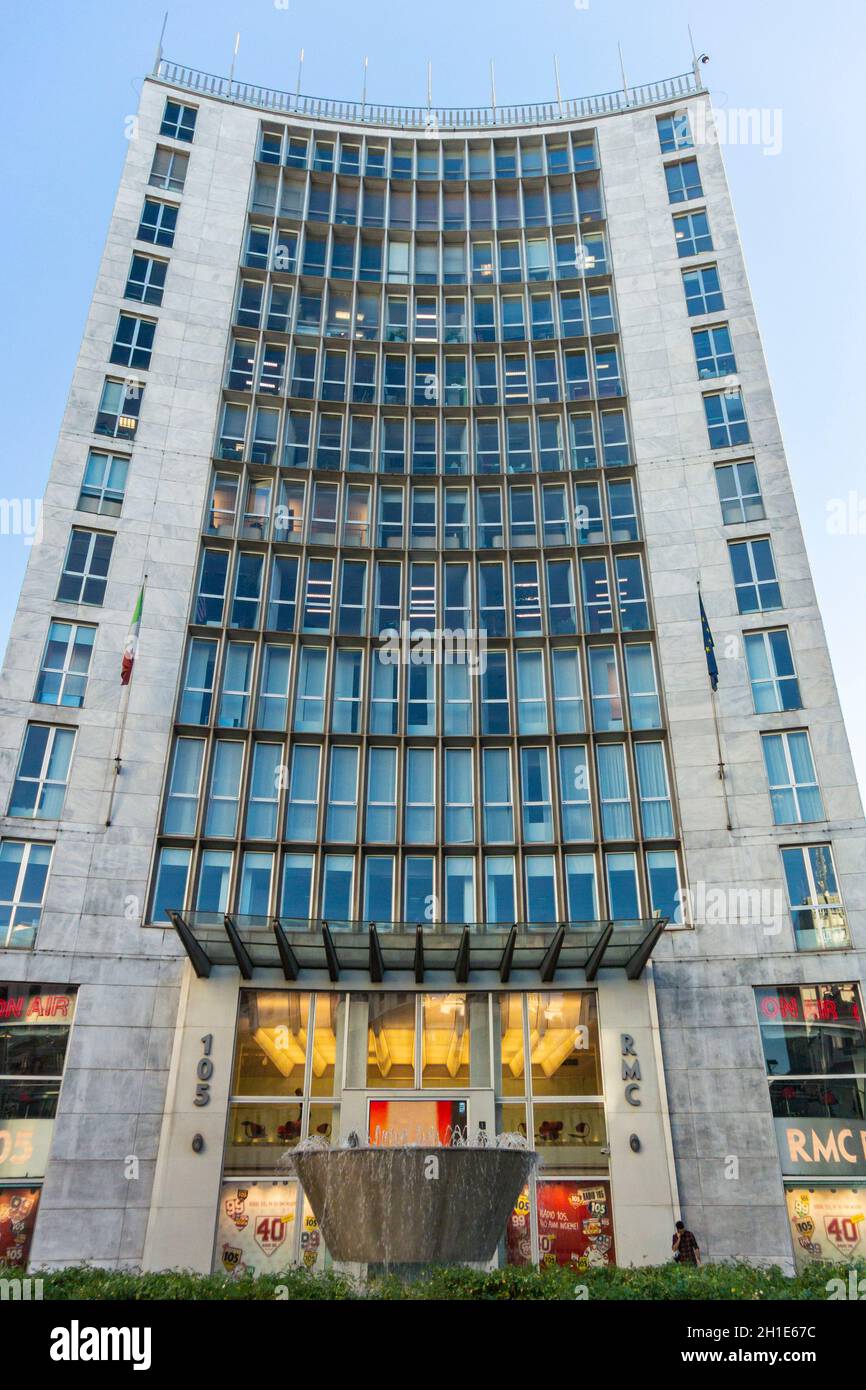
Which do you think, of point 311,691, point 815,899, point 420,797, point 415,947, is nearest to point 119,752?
point 311,691

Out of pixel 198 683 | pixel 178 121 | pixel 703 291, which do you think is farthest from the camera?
pixel 178 121

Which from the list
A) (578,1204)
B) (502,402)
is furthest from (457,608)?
(578,1204)

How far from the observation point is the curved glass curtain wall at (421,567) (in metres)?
26.9

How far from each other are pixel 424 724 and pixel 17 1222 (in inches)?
642

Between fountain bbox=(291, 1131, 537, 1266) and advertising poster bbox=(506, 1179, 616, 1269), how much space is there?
9.35m

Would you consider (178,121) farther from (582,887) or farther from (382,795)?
(582,887)

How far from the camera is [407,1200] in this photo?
13.4 metres

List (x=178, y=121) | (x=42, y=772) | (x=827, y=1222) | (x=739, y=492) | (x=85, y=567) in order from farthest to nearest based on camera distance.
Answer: (x=178, y=121), (x=739, y=492), (x=85, y=567), (x=42, y=772), (x=827, y=1222)

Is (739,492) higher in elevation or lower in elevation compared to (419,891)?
higher

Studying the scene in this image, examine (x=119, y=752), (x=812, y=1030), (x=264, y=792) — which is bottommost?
(x=812, y=1030)

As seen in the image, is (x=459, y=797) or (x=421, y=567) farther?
(x=421, y=567)

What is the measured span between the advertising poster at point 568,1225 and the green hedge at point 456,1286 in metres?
9.93

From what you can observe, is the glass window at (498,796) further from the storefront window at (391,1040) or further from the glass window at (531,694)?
the storefront window at (391,1040)

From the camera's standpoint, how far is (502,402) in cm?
3441
